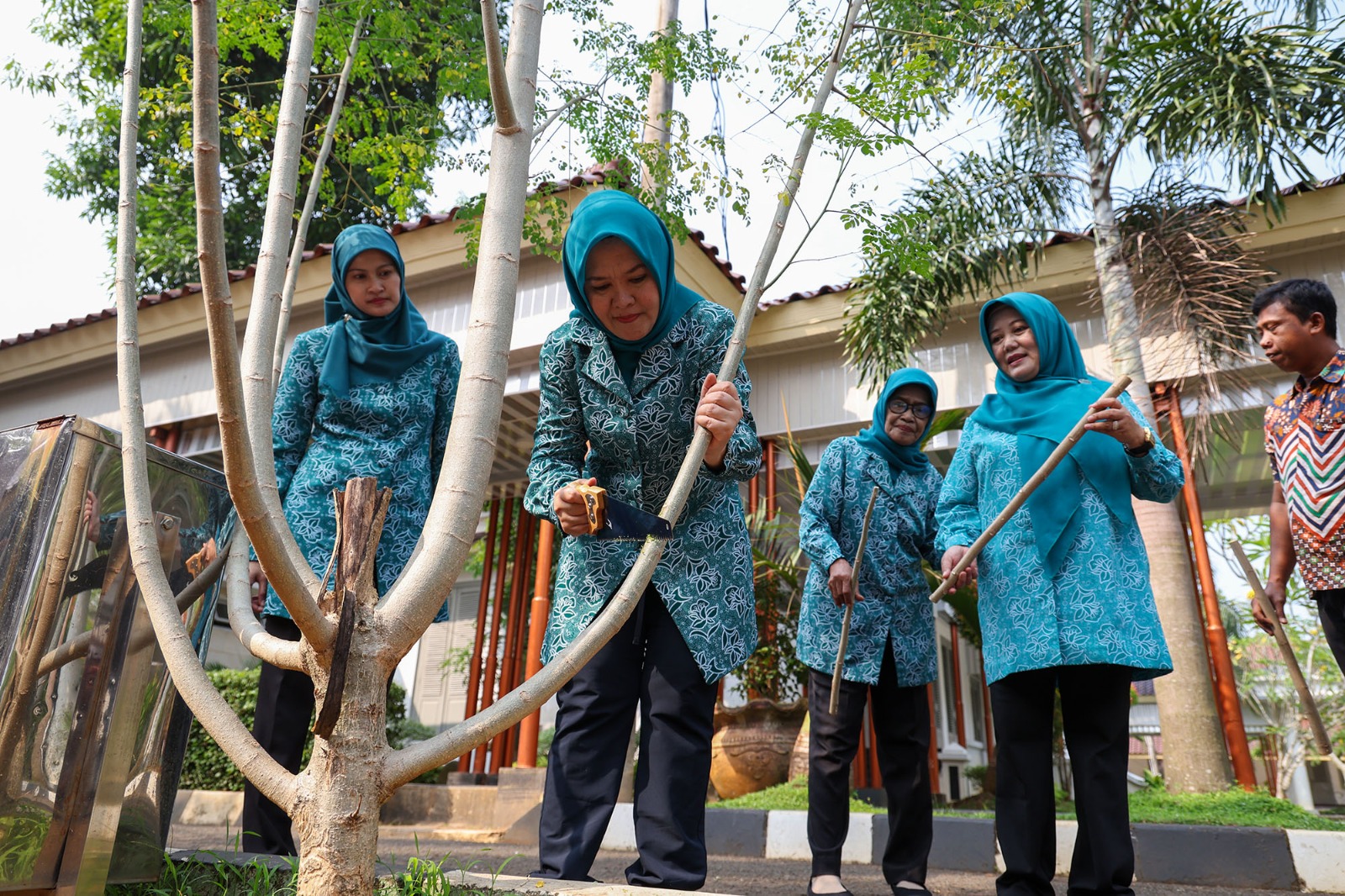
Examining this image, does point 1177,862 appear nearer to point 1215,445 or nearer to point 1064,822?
point 1064,822

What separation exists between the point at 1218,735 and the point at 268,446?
5.11 m

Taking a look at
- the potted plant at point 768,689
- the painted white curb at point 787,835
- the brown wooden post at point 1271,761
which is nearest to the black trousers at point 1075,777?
the painted white curb at point 787,835

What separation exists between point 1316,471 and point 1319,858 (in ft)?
5.28

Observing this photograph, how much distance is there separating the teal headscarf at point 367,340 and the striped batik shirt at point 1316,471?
8.64 feet

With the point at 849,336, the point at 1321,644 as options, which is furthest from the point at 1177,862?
the point at 1321,644

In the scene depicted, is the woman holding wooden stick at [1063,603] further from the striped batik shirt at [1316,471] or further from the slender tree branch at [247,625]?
the slender tree branch at [247,625]

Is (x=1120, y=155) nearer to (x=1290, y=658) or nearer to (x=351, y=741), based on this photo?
(x=1290, y=658)

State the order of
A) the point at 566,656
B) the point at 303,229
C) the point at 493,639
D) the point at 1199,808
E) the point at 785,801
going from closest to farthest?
the point at 566,656 < the point at 303,229 < the point at 1199,808 < the point at 785,801 < the point at 493,639

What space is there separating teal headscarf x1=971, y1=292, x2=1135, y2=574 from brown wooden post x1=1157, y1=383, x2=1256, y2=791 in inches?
107

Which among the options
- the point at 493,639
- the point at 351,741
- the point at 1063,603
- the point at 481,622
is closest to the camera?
the point at 351,741

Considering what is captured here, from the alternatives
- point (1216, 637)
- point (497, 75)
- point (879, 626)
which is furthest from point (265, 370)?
point (1216, 637)

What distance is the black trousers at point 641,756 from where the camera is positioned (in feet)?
6.18

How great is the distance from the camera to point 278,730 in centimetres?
248

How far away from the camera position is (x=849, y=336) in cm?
702
